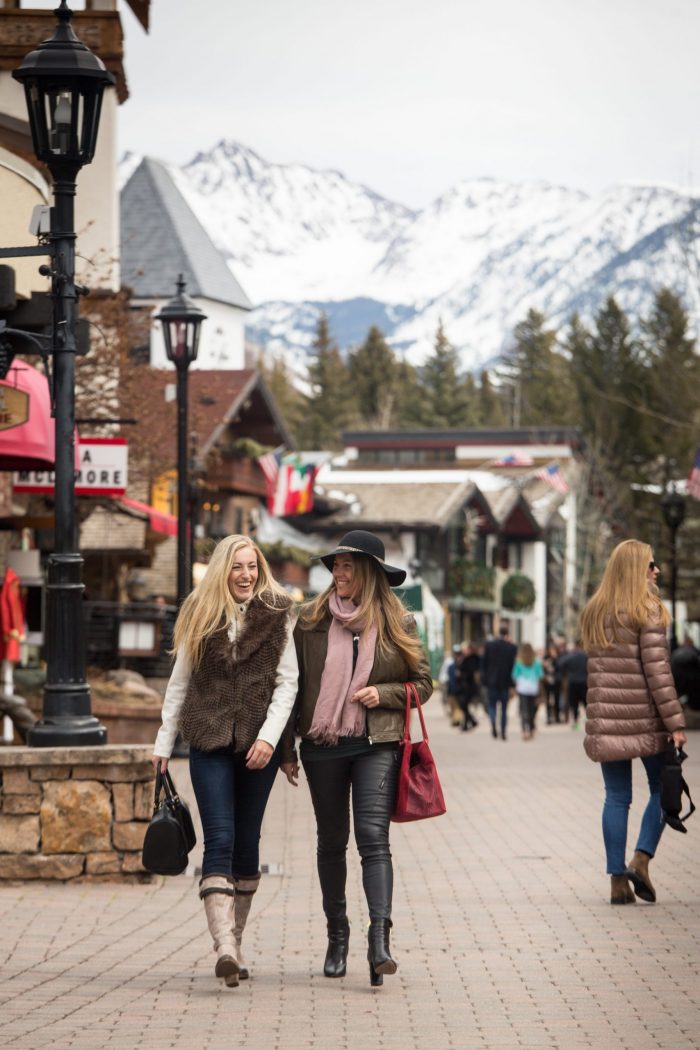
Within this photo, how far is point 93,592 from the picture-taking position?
39438 mm

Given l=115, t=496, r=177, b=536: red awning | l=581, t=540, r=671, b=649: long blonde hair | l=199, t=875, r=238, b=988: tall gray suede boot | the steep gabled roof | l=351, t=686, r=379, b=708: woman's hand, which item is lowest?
l=199, t=875, r=238, b=988: tall gray suede boot

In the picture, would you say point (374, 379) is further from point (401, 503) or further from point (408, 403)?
point (401, 503)

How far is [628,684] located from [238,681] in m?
3.26

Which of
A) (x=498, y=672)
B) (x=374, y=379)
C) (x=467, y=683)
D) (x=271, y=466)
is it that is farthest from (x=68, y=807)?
(x=374, y=379)

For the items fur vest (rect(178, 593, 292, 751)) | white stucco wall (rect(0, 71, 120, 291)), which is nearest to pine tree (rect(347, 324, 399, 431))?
white stucco wall (rect(0, 71, 120, 291))

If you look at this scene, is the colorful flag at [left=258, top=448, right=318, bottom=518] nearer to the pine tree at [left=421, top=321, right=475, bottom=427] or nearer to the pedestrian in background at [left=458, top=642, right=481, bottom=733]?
the pedestrian in background at [left=458, top=642, right=481, bottom=733]

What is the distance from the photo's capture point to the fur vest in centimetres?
781

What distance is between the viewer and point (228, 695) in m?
7.86

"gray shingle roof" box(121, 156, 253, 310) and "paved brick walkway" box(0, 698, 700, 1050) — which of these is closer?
"paved brick walkway" box(0, 698, 700, 1050)

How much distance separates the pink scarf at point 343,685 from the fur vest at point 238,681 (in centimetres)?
22

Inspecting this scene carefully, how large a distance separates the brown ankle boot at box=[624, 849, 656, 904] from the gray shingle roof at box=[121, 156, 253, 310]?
57.8 meters

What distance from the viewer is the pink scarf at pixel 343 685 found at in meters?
7.95

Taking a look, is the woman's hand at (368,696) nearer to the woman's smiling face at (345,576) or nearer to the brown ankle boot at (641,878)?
the woman's smiling face at (345,576)

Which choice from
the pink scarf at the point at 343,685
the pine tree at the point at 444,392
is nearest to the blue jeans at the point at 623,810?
the pink scarf at the point at 343,685
